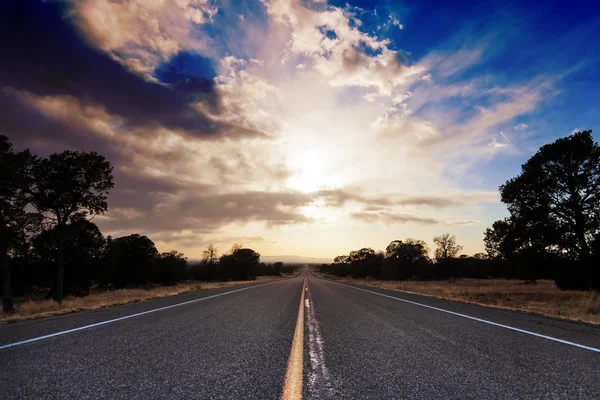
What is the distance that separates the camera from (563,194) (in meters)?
26.9

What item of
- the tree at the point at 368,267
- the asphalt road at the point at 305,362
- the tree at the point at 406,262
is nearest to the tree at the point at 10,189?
the asphalt road at the point at 305,362

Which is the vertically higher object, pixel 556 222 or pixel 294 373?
pixel 556 222

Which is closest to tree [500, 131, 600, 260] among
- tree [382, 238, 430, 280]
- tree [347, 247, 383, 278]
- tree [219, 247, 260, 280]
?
tree [382, 238, 430, 280]

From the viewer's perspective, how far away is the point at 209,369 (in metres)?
3.84

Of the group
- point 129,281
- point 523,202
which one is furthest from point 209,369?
point 129,281

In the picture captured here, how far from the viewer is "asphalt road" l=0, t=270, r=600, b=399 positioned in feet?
10.4

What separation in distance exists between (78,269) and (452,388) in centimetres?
5218

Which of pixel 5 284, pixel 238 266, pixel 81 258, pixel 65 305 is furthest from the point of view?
pixel 238 266

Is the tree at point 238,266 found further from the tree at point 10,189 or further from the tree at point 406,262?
the tree at point 10,189

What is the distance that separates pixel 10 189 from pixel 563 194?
4258cm

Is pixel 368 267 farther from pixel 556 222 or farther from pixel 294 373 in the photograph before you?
pixel 294 373

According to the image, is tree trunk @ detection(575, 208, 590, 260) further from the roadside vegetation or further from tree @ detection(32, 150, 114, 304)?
tree @ detection(32, 150, 114, 304)

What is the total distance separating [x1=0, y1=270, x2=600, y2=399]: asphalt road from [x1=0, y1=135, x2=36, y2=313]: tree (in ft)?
49.1

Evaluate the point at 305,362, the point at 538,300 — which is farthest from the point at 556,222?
the point at 305,362
